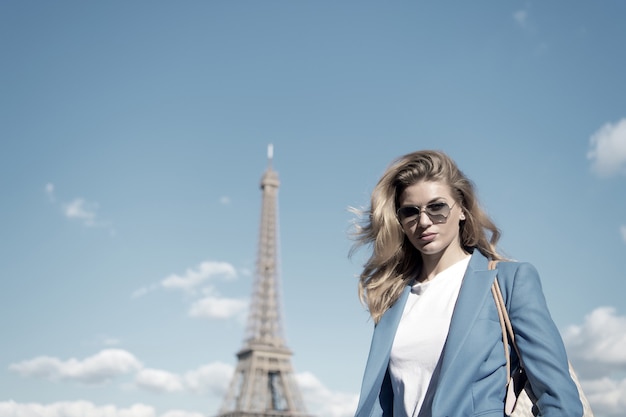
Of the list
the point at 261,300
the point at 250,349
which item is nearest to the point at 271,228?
the point at 261,300

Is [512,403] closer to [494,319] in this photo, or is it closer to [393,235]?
[494,319]

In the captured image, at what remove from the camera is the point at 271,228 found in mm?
64375

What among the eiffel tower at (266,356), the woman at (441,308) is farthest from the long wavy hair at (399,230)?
the eiffel tower at (266,356)

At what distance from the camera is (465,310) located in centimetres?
304

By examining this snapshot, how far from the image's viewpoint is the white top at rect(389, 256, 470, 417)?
316 cm

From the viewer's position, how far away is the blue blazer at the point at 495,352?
2.75 m

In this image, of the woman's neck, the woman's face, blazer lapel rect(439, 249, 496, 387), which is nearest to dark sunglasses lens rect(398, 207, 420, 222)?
the woman's face

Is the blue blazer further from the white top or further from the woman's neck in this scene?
the woman's neck

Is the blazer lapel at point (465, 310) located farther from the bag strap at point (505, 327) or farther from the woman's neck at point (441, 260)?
the woman's neck at point (441, 260)

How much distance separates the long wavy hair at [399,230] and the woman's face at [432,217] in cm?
4

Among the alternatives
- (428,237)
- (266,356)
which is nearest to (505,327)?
(428,237)

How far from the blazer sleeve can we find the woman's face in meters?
0.44

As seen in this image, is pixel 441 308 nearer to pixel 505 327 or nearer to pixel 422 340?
pixel 422 340

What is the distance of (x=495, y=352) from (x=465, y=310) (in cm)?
20
